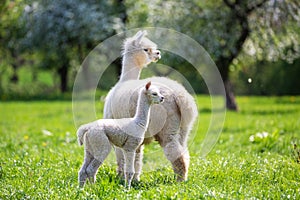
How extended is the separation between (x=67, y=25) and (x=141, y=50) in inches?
418

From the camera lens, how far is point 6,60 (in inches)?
877

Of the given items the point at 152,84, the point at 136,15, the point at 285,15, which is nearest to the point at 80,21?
the point at 136,15

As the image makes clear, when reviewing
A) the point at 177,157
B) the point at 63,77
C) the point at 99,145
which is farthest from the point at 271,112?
the point at 63,77

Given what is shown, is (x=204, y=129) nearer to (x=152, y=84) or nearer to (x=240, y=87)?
(x=152, y=84)

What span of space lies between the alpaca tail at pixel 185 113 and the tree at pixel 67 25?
31.9 feet

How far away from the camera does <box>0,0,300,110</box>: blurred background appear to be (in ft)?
42.0

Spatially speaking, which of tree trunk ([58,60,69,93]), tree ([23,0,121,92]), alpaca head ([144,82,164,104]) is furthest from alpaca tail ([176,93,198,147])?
tree trunk ([58,60,69,93])

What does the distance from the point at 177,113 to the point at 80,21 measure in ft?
35.9

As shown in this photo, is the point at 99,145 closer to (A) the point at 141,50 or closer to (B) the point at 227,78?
(A) the point at 141,50

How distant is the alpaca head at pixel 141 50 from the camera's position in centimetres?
550

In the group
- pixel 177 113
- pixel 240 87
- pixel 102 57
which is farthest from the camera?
pixel 240 87

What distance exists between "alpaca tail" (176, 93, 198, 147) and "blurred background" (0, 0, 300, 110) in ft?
16.3

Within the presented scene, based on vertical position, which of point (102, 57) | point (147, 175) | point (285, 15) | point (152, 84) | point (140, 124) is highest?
point (285, 15)

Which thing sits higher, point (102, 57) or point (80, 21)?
point (80, 21)
